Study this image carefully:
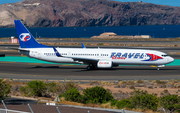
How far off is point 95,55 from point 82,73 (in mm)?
4755

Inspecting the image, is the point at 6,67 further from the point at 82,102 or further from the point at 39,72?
the point at 82,102

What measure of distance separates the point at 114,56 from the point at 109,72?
3124mm

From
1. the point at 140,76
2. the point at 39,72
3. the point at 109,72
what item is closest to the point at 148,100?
the point at 140,76

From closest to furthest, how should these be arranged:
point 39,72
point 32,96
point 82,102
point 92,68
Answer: point 82,102, point 32,96, point 39,72, point 92,68

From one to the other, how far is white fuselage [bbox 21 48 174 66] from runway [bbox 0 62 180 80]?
1.68 meters

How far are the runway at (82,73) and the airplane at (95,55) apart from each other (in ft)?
4.83

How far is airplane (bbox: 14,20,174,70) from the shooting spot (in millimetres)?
47156

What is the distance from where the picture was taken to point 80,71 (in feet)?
155

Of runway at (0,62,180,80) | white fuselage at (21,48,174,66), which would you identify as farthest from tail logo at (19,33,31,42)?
runway at (0,62,180,80)

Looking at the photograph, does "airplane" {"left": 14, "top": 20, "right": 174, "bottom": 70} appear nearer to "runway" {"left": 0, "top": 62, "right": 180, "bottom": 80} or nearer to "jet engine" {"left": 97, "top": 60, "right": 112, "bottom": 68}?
"jet engine" {"left": 97, "top": 60, "right": 112, "bottom": 68}

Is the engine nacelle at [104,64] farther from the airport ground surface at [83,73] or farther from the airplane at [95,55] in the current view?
the airport ground surface at [83,73]

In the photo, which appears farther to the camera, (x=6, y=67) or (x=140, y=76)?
(x=6, y=67)

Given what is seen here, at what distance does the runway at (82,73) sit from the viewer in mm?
41781

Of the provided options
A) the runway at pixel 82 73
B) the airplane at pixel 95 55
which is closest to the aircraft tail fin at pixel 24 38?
the airplane at pixel 95 55
